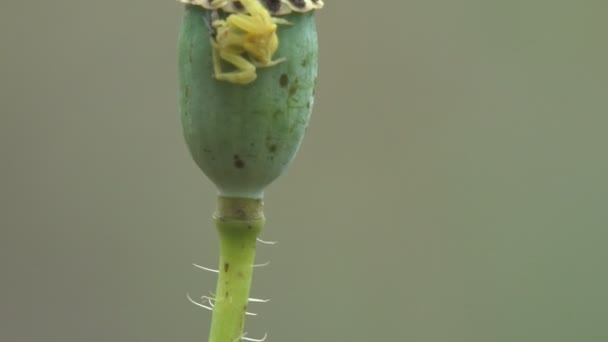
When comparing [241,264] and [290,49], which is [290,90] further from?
[241,264]

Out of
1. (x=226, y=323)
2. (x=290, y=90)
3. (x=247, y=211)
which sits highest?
(x=290, y=90)

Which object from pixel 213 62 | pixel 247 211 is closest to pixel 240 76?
pixel 213 62

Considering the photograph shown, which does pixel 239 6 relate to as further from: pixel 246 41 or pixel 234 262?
pixel 234 262

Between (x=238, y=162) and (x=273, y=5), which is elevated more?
(x=273, y=5)

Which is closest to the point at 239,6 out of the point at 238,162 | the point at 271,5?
the point at 271,5

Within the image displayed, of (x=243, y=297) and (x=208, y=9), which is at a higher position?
(x=208, y=9)
